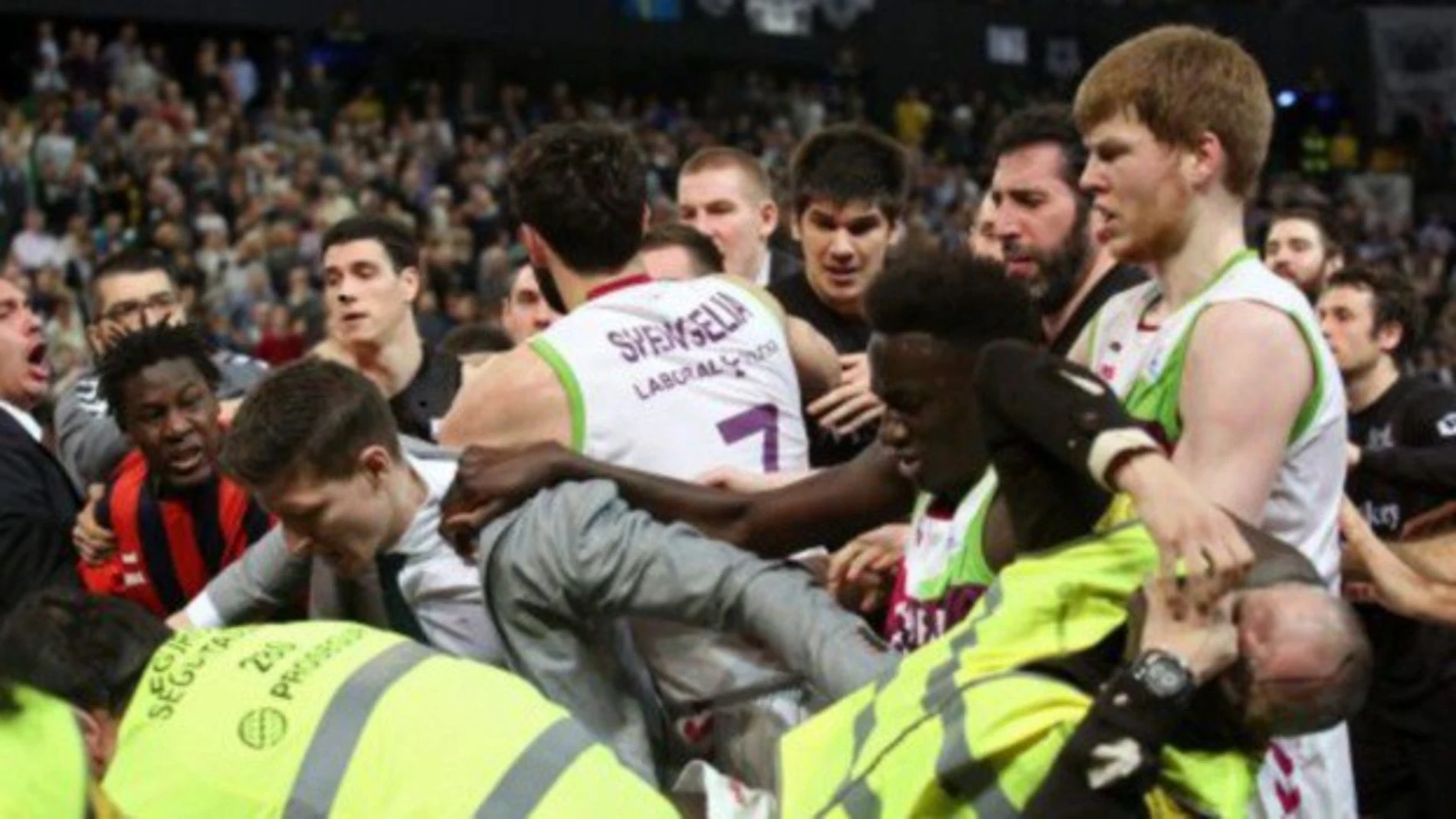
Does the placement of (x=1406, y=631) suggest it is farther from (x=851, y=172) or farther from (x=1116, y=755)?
(x=1116, y=755)

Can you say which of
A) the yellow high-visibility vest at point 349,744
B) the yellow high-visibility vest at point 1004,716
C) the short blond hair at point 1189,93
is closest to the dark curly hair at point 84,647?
the yellow high-visibility vest at point 349,744

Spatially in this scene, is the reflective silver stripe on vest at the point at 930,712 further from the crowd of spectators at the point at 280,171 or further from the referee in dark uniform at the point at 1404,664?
the crowd of spectators at the point at 280,171

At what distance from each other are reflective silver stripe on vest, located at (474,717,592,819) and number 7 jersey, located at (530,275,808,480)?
112cm

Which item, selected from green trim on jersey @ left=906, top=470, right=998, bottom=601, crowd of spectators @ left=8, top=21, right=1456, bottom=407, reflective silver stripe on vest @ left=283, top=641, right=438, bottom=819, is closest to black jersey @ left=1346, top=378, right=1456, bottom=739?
green trim on jersey @ left=906, top=470, right=998, bottom=601

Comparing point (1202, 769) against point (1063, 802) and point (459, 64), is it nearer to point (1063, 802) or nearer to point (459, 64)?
point (1063, 802)

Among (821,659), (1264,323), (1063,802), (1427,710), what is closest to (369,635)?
(821,659)

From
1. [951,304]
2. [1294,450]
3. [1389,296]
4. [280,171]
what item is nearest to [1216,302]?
[1294,450]

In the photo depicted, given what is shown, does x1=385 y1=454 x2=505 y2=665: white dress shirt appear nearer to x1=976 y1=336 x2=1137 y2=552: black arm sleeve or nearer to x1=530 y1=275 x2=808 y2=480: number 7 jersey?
x1=530 y1=275 x2=808 y2=480: number 7 jersey

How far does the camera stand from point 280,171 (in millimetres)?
22578

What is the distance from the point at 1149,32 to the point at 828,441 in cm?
165

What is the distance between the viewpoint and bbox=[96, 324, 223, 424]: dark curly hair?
651 cm

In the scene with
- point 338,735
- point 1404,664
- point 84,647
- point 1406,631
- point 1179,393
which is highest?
point 1179,393

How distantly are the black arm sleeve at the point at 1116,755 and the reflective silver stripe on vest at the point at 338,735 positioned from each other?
100 centimetres

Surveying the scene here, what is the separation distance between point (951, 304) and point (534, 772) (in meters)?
1.02
